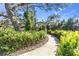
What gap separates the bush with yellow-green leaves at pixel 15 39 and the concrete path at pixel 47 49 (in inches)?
3.9

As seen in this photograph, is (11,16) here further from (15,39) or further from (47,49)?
(47,49)

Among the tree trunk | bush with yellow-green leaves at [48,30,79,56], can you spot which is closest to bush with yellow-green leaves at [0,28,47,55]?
the tree trunk

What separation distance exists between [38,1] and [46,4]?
0.11 m

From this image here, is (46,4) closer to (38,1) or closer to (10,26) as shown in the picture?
(38,1)

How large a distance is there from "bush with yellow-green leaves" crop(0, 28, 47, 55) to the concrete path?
0.10 metres

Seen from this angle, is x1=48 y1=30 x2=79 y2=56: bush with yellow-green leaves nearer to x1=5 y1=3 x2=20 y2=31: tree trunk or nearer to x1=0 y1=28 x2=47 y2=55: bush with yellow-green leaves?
x1=0 y1=28 x2=47 y2=55: bush with yellow-green leaves

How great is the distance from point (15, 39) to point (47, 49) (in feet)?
1.34

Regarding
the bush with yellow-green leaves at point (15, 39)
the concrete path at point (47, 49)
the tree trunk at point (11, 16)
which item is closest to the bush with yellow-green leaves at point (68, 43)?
the concrete path at point (47, 49)

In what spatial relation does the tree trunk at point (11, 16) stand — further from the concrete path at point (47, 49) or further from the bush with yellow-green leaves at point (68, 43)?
the bush with yellow-green leaves at point (68, 43)

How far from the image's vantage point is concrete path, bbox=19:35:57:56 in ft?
10.6

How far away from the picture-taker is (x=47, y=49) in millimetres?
3268

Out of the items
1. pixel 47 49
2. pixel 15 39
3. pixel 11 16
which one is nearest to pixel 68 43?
pixel 47 49

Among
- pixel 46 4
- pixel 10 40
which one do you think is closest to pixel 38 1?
pixel 46 4

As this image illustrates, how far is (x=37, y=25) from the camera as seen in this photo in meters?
3.30
